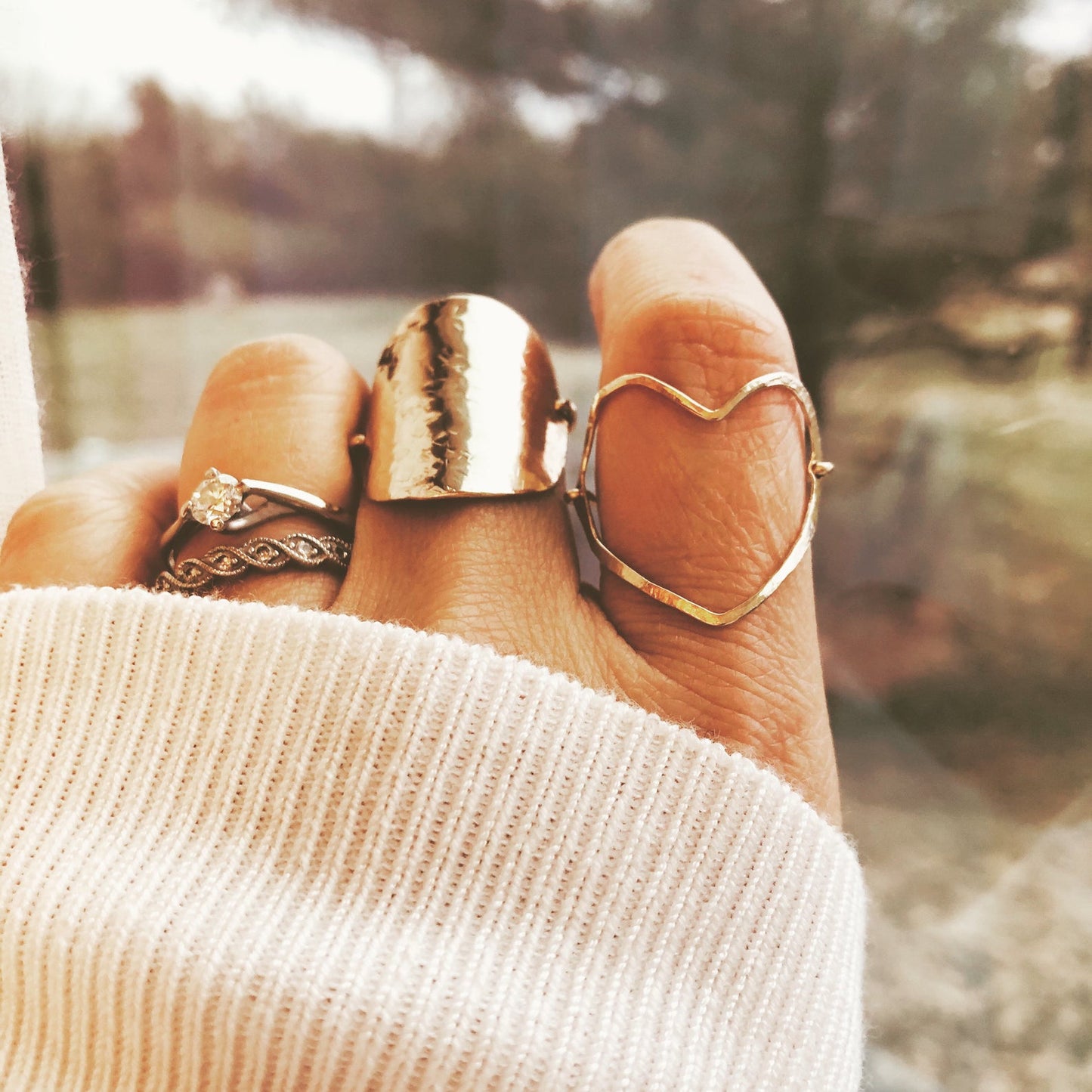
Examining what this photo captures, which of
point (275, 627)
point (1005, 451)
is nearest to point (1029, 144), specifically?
point (1005, 451)

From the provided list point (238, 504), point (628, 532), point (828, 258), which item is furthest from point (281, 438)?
point (828, 258)

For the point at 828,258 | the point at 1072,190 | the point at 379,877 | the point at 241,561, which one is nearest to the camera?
the point at 379,877

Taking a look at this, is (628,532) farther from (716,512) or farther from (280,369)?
(280,369)

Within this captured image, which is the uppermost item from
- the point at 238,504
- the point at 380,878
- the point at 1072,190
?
the point at 1072,190

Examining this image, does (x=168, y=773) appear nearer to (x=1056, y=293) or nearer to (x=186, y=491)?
(x=186, y=491)

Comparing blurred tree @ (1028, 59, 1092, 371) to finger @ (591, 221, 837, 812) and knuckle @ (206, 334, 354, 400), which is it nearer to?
finger @ (591, 221, 837, 812)

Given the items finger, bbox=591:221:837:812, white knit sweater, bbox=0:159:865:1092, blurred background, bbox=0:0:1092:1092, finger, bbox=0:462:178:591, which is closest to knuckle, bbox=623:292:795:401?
finger, bbox=591:221:837:812

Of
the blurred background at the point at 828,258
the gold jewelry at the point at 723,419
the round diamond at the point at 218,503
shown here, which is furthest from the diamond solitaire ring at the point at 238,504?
the blurred background at the point at 828,258
